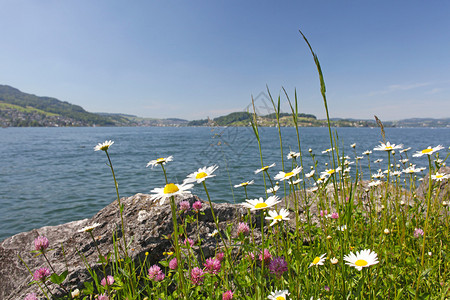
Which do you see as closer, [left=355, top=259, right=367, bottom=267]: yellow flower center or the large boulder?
[left=355, top=259, right=367, bottom=267]: yellow flower center

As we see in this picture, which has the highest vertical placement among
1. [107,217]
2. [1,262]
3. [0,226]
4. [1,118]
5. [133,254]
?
[1,118]

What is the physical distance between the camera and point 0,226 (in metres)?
7.80

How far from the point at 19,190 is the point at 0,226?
18.2ft

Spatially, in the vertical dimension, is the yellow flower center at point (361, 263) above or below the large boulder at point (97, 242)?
above

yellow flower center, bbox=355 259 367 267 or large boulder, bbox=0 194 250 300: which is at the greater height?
yellow flower center, bbox=355 259 367 267

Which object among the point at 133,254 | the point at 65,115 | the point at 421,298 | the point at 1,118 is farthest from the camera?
the point at 65,115

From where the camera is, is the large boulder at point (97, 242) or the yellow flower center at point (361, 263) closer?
the yellow flower center at point (361, 263)

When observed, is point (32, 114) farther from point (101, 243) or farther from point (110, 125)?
point (101, 243)

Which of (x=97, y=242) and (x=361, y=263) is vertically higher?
(x=361, y=263)

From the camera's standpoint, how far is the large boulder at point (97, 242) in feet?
8.43

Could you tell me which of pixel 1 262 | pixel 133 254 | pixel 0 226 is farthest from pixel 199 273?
pixel 0 226

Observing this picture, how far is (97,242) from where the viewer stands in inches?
110

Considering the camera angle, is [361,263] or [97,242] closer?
[361,263]

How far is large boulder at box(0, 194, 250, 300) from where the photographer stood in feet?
8.43
